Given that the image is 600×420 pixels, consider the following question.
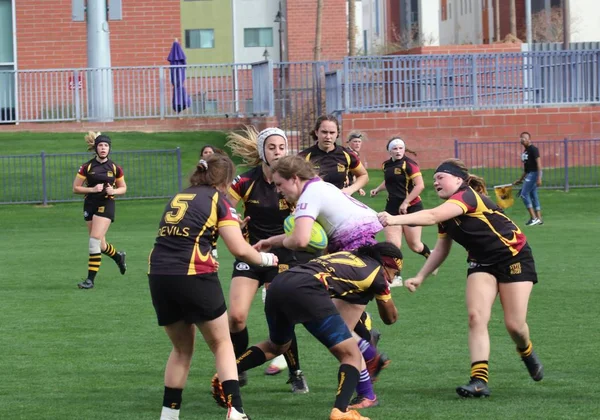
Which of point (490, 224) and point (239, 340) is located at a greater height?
point (490, 224)

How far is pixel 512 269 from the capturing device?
8109mm

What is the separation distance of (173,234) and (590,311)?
6250 mm

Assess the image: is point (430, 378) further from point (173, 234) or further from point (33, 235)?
point (33, 235)

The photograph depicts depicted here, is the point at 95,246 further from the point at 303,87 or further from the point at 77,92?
the point at 303,87

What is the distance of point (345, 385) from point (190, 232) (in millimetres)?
1324

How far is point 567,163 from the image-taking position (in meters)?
28.8

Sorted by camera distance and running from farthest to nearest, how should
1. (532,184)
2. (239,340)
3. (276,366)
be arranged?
(532,184) → (276,366) → (239,340)

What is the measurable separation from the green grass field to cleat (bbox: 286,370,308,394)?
0.07 meters

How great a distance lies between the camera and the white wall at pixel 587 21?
70875mm

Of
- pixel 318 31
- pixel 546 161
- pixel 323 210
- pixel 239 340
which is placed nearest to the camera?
pixel 323 210

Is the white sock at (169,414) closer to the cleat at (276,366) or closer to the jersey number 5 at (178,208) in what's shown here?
the jersey number 5 at (178,208)

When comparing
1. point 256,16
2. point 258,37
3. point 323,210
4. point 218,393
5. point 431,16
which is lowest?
point 218,393

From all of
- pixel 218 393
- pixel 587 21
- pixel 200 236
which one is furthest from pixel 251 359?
pixel 587 21

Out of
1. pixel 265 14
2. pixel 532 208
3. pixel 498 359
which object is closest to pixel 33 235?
pixel 532 208
